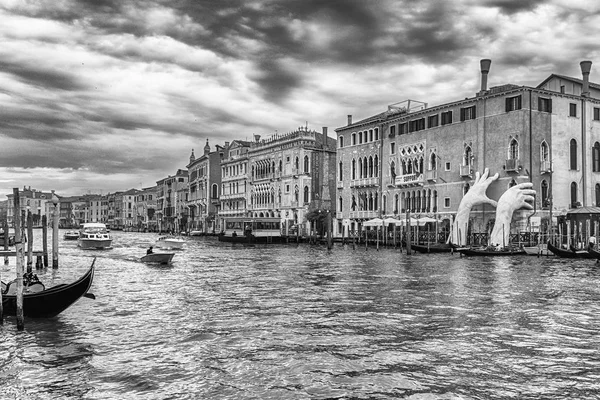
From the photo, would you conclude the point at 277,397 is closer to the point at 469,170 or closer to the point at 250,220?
the point at 469,170

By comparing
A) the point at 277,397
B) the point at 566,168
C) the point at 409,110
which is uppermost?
the point at 409,110

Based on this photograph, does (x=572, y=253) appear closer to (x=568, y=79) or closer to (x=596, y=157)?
(x=596, y=157)

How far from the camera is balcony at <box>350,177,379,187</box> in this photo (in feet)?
137

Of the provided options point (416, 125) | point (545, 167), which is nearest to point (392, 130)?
point (416, 125)

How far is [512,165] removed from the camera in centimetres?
3072

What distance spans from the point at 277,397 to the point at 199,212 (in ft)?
232

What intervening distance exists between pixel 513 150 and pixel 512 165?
1.05 meters

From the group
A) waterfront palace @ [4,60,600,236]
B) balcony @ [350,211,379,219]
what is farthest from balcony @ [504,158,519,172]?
balcony @ [350,211,379,219]

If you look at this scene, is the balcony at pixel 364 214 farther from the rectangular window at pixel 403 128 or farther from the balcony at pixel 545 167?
the balcony at pixel 545 167

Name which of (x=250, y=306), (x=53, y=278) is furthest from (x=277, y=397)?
(x=53, y=278)

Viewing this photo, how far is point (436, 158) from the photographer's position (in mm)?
36188

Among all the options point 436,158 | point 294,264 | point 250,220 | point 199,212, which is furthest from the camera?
point 199,212

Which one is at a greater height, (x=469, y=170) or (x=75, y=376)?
(x=469, y=170)

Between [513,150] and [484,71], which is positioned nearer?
[513,150]
